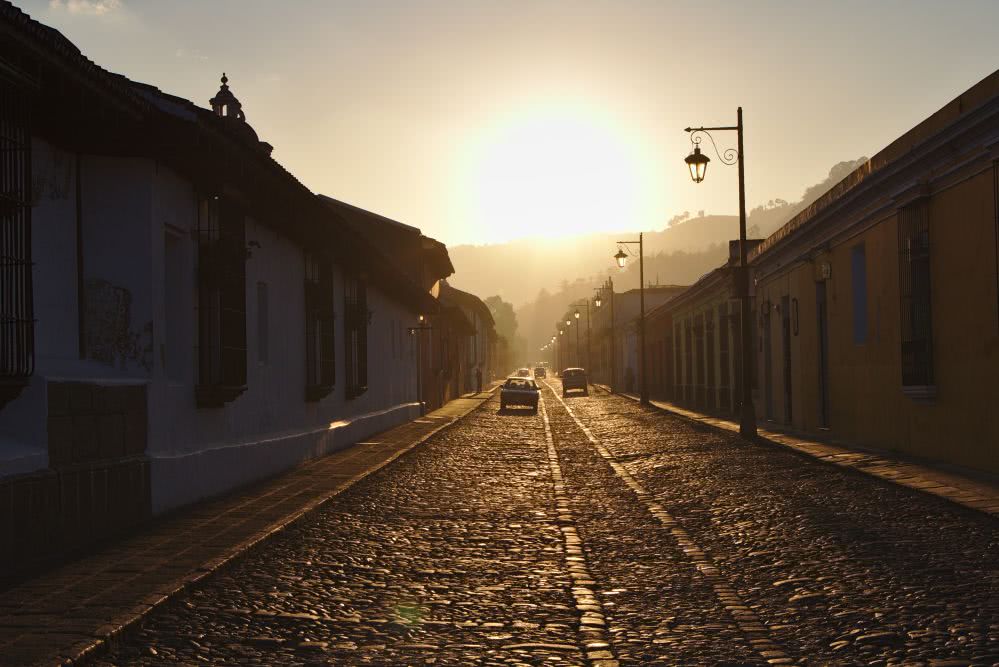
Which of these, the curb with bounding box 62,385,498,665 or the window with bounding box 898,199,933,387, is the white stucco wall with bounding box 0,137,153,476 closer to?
the curb with bounding box 62,385,498,665

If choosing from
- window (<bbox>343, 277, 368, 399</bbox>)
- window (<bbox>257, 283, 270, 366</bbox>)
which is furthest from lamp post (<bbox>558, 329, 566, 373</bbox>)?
window (<bbox>257, 283, 270, 366</bbox>)

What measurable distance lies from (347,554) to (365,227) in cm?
→ 3047

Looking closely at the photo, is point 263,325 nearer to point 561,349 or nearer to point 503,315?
point 561,349

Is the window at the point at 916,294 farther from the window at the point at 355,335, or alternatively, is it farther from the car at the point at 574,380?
the car at the point at 574,380

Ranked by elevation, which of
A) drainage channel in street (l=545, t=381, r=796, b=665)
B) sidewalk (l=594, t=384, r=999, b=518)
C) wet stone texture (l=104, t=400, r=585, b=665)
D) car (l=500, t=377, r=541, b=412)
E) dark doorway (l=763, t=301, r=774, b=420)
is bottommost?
drainage channel in street (l=545, t=381, r=796, b=665)

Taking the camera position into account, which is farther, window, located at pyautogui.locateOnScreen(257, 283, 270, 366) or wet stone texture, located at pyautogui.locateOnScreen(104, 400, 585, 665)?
window, located at pyautogui.locateOnScreen(257, 283, 270, 366)

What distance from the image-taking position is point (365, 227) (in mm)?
37656

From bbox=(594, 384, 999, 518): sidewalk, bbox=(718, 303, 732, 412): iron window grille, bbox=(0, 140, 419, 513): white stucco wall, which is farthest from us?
bbox=(718, 303, 732, 412): iron window grille

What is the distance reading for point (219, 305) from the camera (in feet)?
39.3

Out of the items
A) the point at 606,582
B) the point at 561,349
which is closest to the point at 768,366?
the point at 606,582

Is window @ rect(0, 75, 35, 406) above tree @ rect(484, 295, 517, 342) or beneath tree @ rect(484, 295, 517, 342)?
beneath

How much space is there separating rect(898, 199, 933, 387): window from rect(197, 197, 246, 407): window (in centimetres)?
941

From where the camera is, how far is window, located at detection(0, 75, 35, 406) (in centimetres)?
731

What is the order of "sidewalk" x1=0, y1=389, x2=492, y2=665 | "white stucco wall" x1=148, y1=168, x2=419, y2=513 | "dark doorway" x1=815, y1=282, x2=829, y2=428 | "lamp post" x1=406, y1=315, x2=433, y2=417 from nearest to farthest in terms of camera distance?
"sidewalk" x1=0, y1=389, x2=492, y2=665
"white stucco wall" x1=148, y1=168, x2=419, y2=513
"dark doorway" x1=815, y1=282, x2=829, y2=428
"lamp post" x1=406, y1=315, x2=433, y2=417
